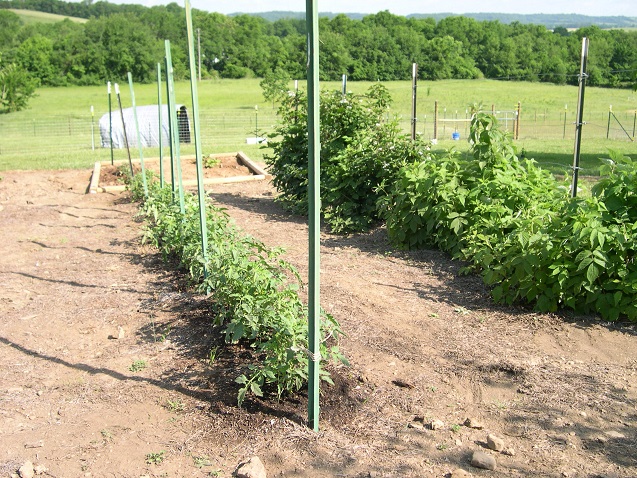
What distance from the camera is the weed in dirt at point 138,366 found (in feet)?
14.2

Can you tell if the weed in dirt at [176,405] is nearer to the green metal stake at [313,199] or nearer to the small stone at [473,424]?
the green metal stake at [313,199]

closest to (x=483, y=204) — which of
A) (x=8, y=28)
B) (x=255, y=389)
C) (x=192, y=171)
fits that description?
(x=255, y=389)

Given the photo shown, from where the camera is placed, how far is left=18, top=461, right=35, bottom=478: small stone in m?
3.13

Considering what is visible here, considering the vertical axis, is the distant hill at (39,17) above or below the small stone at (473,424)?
above

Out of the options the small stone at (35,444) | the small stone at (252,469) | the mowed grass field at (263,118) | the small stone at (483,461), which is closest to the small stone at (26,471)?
the small stone at (35,444)

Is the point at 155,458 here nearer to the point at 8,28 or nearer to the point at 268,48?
the point at 268,48

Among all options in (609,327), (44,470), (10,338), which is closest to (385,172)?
(609,327)

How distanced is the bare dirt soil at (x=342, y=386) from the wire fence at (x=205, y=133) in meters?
6.57

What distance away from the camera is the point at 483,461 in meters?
3.06

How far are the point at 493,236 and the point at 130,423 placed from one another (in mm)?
3322

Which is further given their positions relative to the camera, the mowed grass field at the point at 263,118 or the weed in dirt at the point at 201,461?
the mowed grass field at the point at 263,118

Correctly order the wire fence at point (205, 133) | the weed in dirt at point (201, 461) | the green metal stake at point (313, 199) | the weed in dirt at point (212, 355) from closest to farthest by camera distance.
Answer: the green metal stake at point (313, 199), the weed in dirt at point (201, 461), the weed in dirt at point (212, 355), the wire fence at point (205, 133)

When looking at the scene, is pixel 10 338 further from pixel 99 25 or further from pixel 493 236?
pixel 99 25

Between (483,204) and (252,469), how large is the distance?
3.78 metres
